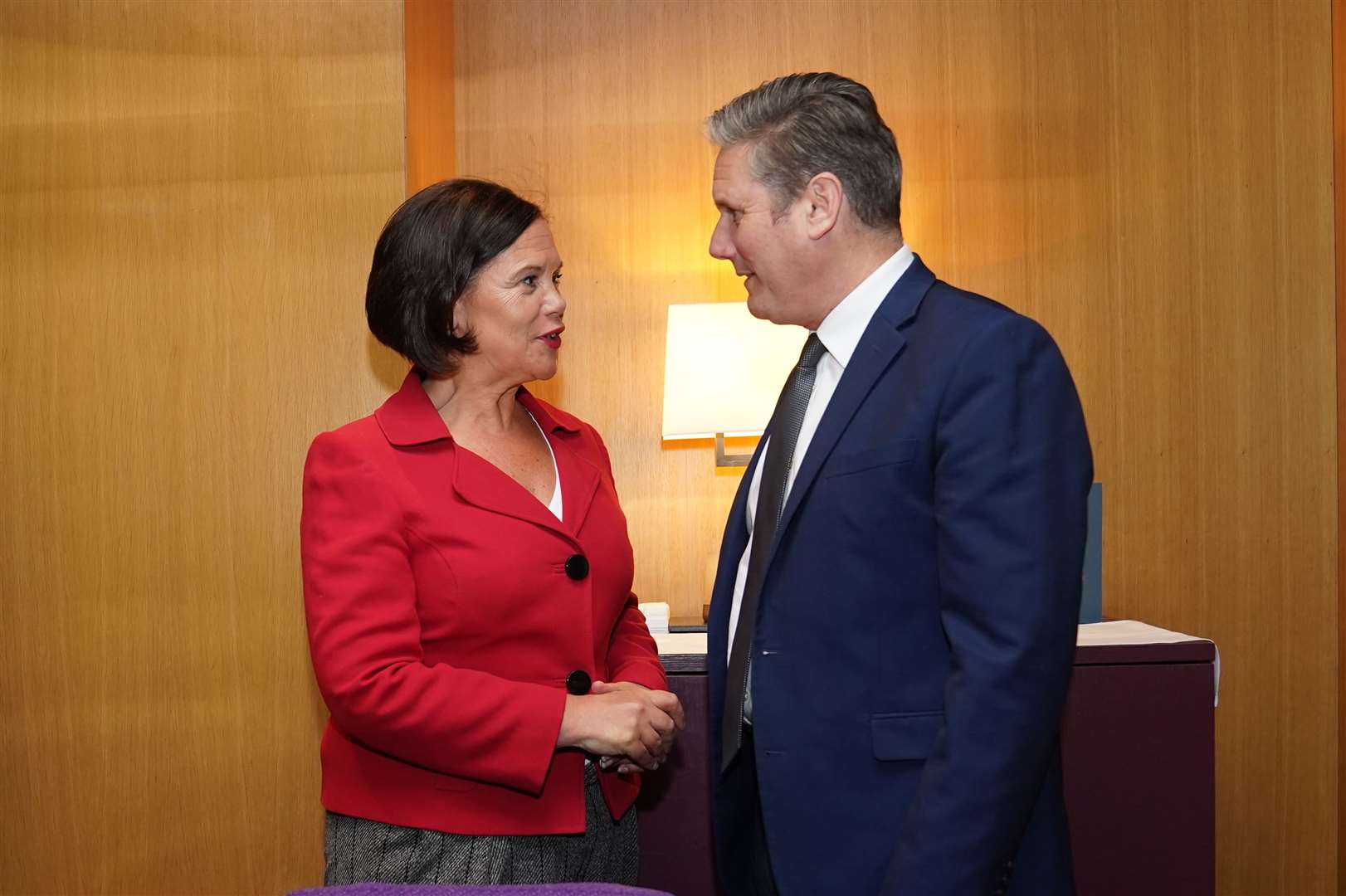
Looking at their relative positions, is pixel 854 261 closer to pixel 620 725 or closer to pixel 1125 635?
pixel 620 725

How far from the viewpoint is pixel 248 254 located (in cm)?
290

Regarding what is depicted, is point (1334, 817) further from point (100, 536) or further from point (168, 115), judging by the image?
point (168, 115)

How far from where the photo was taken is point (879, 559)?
1470 mm

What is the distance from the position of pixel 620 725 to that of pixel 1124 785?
1327 mm

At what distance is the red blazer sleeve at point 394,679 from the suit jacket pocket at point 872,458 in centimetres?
57

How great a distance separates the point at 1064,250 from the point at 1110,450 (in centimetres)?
59

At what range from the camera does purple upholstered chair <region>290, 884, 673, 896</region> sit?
131cm

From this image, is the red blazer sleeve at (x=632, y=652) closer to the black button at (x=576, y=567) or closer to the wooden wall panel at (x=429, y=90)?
the black button at (x=576, y=567)

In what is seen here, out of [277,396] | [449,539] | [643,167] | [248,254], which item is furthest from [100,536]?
[643,167]

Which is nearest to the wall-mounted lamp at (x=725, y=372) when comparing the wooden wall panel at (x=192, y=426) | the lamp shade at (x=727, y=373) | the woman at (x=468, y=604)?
the lamp shade at (x=727, y=373)

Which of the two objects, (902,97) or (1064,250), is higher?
(902,97)

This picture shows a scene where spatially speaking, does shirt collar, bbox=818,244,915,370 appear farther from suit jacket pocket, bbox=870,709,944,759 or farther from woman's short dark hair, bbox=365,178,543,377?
woman's short dark hair, bbox=365,178,543,377

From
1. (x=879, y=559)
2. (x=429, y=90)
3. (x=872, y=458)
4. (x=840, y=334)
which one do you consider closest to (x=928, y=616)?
(x=879, y=559)

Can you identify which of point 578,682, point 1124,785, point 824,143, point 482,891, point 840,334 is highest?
point 824,143
